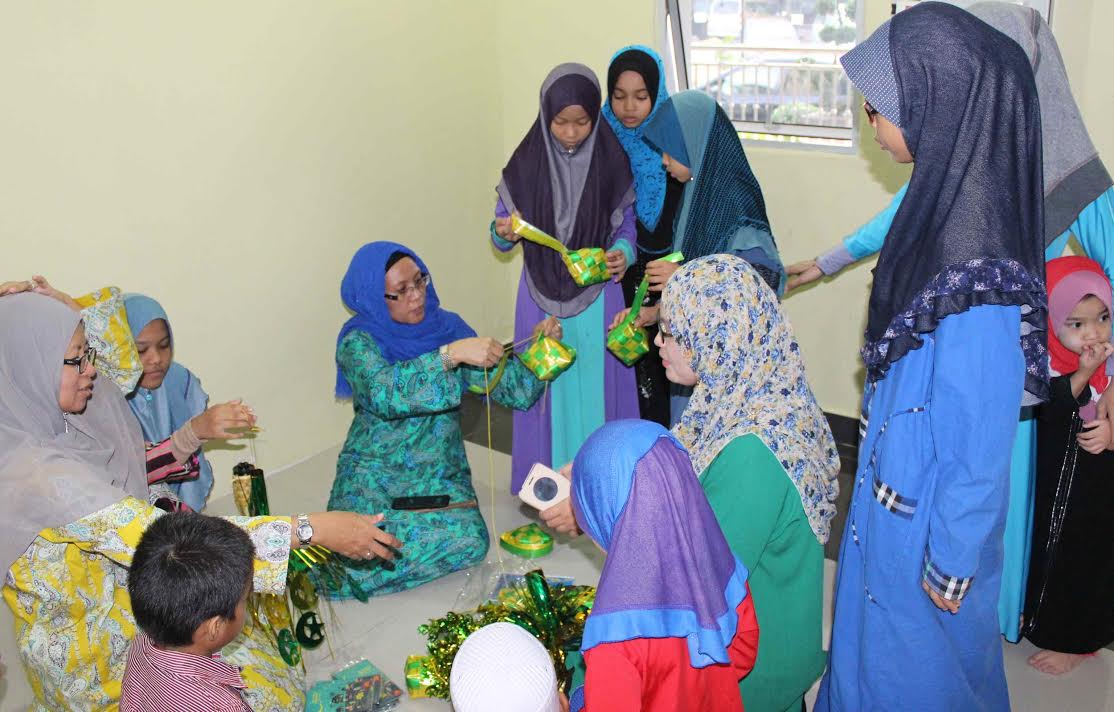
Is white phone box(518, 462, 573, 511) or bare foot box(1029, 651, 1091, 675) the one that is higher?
white phone box(518, 462, 573, 511)

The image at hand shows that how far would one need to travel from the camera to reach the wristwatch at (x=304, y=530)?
2.42 metres

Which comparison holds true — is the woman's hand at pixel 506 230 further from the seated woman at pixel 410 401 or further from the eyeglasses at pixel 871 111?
the eyeglasses at pixel 871 111

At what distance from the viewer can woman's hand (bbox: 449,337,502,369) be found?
333cm

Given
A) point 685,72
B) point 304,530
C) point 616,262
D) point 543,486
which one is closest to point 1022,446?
point 543,486

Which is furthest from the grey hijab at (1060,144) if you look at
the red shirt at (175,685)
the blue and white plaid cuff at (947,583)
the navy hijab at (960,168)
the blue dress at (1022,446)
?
the red shirt at (175,685)

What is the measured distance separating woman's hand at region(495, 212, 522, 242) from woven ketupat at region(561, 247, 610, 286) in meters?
0.24

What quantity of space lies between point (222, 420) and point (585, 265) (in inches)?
55.6

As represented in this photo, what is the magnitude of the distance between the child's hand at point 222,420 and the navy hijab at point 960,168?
1956 millimetres

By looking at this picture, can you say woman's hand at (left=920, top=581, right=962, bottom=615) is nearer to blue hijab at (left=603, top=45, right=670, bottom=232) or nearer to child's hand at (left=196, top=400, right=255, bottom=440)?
child's hand at (left=196, top=400, right=255, bottom=440)

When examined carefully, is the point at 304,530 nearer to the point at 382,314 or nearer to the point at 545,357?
the point at 382,314

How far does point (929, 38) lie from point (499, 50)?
140 inches

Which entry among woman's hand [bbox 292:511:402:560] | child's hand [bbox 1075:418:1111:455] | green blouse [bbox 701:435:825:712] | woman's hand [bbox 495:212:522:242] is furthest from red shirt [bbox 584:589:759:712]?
woman's hand [bbox 495:212:522:242]

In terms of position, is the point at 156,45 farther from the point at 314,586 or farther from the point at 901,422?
the point at 901,422

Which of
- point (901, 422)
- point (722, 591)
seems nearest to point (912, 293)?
point (901, 422)
